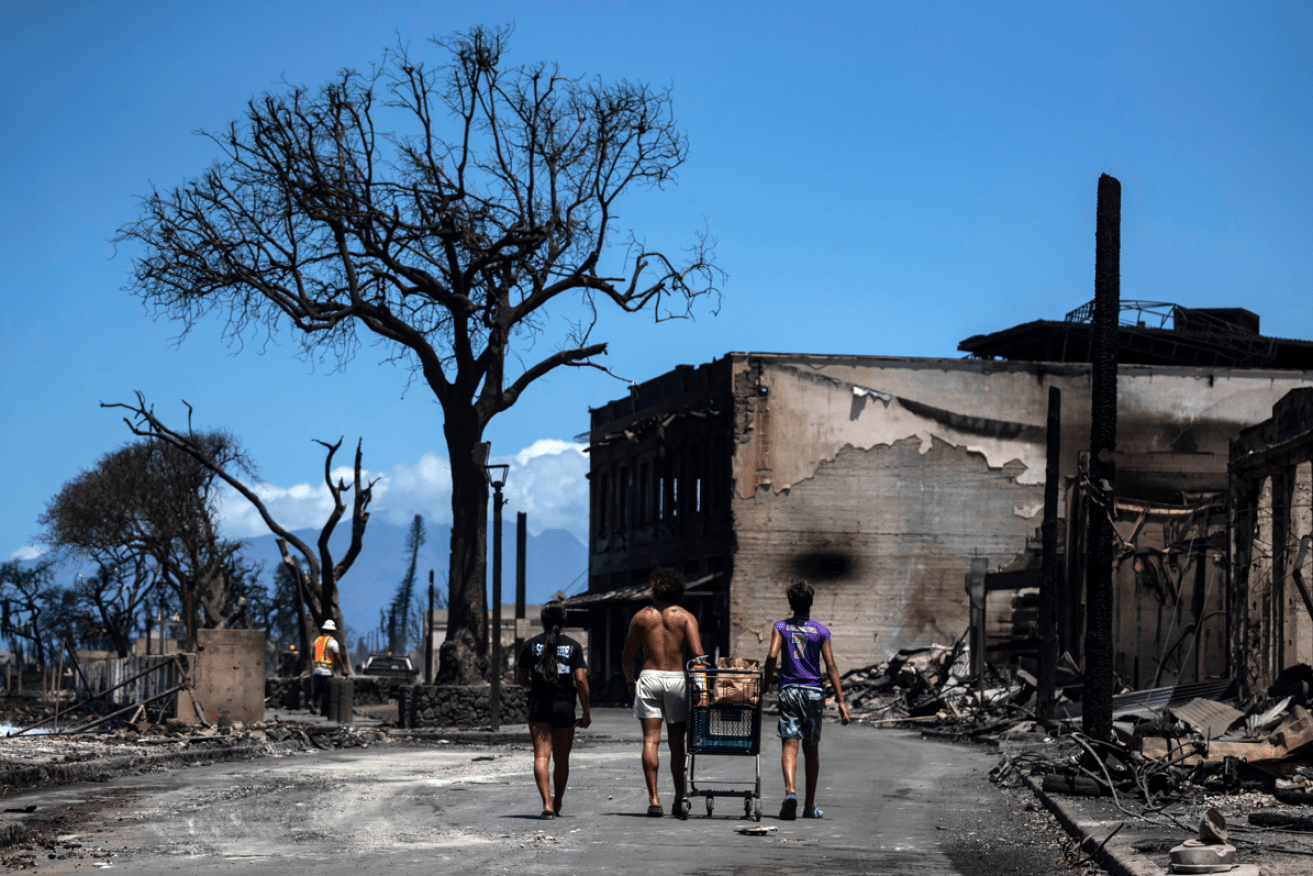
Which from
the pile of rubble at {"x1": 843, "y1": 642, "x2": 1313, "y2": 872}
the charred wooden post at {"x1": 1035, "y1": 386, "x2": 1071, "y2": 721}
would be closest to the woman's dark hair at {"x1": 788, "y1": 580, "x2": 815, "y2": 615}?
the pile of rubble at {"x1": 843, "y1": 642, "x2": 1313, "y2": 872}

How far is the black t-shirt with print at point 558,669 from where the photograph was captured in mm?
11445

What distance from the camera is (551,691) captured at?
11.5 meters

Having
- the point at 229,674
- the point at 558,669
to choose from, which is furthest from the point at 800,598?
the point at 229,674

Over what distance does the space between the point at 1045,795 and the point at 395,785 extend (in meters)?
5.91

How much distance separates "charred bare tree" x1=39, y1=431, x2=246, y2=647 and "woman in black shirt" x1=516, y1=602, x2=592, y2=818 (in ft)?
150

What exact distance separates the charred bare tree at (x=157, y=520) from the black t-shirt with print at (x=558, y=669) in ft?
150

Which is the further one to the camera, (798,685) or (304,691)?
(304,691)

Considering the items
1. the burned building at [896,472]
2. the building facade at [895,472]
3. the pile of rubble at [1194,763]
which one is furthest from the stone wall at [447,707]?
the burned building at [896,472]

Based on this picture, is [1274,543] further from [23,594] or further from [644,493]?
[23,594]

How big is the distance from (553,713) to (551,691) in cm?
16

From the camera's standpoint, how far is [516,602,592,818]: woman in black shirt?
37.4 ft

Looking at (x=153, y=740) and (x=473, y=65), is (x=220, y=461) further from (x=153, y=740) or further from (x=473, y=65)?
(x=153, y=740)

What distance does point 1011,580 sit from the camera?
3550cm

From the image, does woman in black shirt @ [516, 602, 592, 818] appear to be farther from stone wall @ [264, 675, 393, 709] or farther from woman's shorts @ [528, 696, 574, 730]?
stone wall @ [264, 675, 393, 709]
